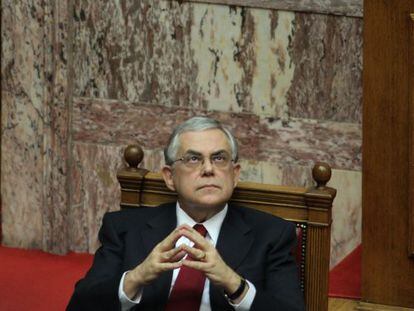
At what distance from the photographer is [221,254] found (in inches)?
154

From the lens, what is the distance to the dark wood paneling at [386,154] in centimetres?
479

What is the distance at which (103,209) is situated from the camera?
5855mm

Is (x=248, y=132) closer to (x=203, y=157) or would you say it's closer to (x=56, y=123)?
(x=56, y=123)

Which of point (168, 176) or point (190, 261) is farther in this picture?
point (168, 176)

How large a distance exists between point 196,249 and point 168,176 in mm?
420

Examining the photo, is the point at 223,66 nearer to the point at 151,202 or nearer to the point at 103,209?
the point at 103,209

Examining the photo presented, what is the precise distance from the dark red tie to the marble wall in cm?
166

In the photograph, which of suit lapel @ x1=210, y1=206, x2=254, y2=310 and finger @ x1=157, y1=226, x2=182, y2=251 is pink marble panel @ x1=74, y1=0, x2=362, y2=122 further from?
finger @ x1=157, y1=226, x2=182, y2=251

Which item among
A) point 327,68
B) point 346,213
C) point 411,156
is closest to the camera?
point 411,156

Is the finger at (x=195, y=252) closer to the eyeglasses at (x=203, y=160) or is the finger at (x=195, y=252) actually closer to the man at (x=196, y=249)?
the man at (x=196, y=249)

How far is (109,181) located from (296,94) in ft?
3.42

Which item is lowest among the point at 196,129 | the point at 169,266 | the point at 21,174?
the point at 169,266

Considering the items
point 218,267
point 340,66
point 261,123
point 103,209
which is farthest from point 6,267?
point 218,267

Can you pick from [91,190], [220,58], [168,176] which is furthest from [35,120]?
[168,176]
